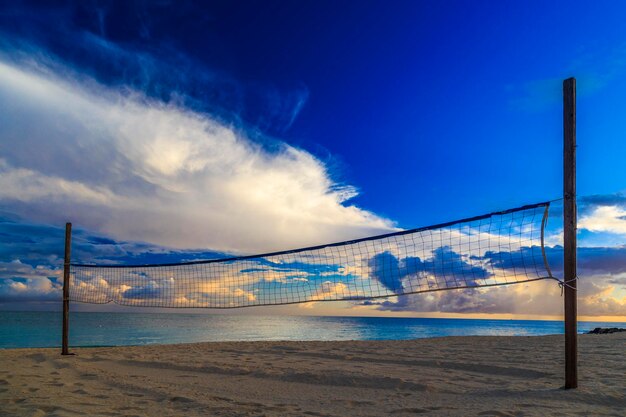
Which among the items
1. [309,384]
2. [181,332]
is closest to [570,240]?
[309,384]

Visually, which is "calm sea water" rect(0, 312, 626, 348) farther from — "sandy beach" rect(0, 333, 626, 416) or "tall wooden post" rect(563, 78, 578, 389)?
"tall wooden post" rect(563, 78, 578, 389)

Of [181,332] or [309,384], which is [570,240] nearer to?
[309,384]

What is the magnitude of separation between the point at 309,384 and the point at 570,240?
3.82m

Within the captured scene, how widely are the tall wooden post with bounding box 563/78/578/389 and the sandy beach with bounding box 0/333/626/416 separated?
330 mm

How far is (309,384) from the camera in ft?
19.3

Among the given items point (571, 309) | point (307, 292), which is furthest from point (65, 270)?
point (571, 309)

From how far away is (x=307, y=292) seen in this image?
367 inches

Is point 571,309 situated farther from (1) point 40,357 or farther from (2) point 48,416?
(1) point 40,357

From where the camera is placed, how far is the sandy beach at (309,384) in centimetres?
444

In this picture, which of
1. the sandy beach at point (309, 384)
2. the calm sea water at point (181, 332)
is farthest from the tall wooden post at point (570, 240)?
the calm sea water at point (181, 332)

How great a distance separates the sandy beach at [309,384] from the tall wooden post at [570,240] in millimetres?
330

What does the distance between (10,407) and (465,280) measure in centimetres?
591

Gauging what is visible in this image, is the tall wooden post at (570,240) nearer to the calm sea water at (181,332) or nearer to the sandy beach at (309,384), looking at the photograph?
the sandy beach at (309,384)

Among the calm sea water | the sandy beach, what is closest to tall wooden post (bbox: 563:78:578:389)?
the sandy beach
